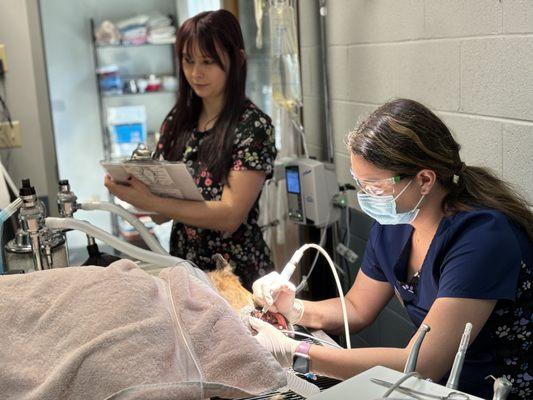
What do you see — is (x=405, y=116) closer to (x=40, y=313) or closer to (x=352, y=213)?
(x=40, y=313)

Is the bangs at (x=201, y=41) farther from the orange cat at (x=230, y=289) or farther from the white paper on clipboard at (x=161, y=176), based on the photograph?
the orange cat at (x=230, y=289)

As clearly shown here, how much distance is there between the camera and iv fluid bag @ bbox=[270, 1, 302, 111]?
103 inches

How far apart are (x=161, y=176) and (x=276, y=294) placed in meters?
0.67

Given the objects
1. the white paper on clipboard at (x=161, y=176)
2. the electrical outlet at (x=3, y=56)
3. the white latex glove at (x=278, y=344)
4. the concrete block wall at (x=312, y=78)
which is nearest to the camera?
the white latex glove at (x=278, y=344)

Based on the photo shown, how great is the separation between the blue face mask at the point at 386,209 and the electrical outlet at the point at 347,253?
106cm

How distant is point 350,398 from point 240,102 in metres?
1.40

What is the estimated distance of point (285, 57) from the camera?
105 inches

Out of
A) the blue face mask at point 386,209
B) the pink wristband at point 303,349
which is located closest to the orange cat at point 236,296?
the pink wristband at point 303,349

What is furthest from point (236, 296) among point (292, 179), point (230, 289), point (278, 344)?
point (292, 179)

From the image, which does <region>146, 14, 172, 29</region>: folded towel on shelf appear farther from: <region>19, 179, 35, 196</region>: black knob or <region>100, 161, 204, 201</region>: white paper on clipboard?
<region>19, 179, 35, 196</region>: black knob

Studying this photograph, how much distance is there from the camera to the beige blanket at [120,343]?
2.96ft

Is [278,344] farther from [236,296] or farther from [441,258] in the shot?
[441,258]

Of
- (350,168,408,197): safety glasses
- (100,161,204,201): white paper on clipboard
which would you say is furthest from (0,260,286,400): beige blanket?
(100,161,204,201): white paper on clipboard

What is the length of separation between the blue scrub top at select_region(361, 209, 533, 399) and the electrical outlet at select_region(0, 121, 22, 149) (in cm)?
232
